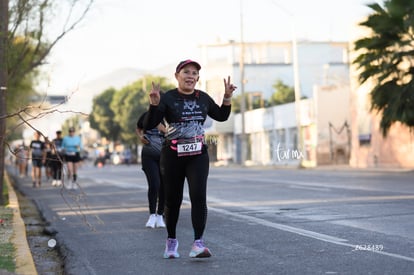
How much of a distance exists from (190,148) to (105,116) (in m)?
99.3

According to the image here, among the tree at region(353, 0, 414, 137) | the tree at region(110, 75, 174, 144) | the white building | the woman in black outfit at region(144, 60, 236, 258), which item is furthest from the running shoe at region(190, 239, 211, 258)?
the tree at region(110, 75, 174, 144)

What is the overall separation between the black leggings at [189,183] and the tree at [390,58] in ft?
68.2

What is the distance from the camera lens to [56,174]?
26.4 metres

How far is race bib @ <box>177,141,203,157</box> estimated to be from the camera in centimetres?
766

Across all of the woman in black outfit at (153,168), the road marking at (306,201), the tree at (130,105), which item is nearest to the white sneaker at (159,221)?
the woman in black outfit at (153,168)

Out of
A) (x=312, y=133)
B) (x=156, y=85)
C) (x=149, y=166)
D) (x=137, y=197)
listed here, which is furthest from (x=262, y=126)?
(x=156, y=85)

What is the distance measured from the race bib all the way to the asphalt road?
3.22 feet

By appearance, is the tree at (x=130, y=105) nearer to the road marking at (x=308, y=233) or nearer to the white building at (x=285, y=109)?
the white building at (x=285, y=109)

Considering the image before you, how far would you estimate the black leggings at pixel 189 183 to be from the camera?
7.68 m

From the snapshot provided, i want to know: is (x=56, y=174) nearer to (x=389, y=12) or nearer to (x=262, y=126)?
(x=389, y=12)

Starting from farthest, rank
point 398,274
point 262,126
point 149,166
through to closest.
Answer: point 262,126 → point 149,166 → point 398,274

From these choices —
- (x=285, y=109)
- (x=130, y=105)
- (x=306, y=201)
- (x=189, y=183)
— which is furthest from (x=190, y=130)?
(x=130, y=105)

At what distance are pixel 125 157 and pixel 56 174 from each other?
54.9 m

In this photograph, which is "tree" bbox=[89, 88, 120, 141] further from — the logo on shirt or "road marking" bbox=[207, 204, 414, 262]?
the logo on shirt
